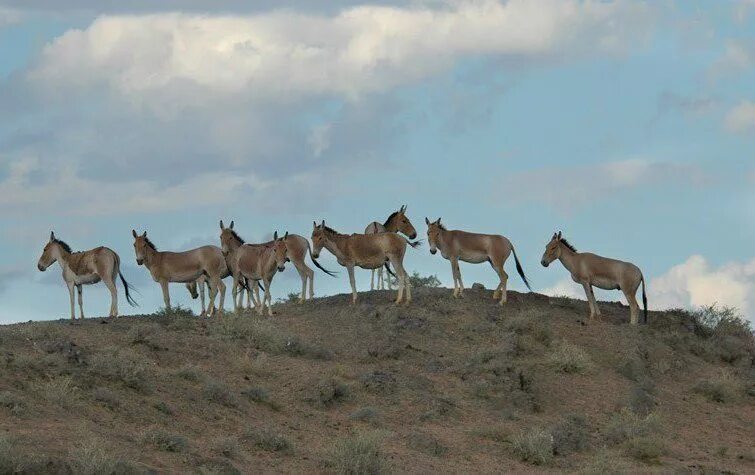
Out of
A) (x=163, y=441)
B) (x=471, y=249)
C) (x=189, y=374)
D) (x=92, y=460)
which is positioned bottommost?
(x=92, y=460)

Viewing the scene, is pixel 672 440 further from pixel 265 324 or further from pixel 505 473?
pixel 265 324

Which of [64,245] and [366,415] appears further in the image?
[64,245]

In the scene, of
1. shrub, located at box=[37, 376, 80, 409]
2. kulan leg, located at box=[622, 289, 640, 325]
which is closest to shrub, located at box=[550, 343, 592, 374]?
kulan leg, located at box=[622, 289, 640, 325]

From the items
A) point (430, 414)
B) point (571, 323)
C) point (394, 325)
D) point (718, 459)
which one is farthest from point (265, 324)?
point (718, 459)

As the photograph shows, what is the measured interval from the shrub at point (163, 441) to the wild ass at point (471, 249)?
44.3 feet

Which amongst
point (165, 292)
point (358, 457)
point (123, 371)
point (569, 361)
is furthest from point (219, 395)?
point (165, 292)

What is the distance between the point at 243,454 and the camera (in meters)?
20.7

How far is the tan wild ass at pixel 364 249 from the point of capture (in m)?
32.1

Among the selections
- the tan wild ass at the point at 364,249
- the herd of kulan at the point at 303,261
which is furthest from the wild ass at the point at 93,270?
the tan wild ass at the point at 364,249

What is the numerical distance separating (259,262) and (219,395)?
927 centimetres

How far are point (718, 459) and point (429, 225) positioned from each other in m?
11.2

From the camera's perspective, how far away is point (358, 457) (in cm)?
2030

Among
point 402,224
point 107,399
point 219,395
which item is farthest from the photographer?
point 402,224

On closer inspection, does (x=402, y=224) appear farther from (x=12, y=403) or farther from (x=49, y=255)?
(x=12, y=403)
